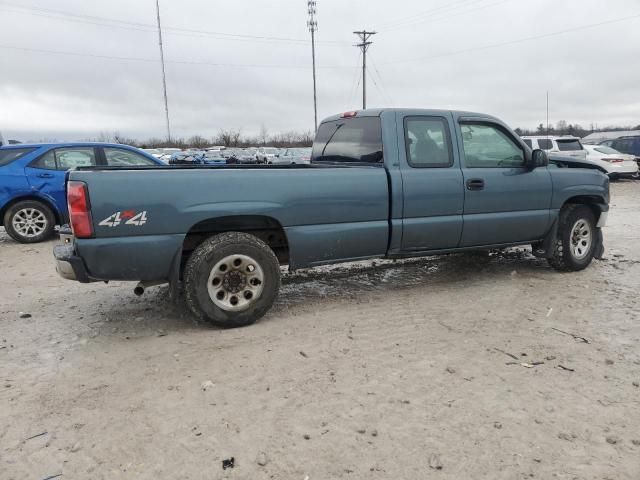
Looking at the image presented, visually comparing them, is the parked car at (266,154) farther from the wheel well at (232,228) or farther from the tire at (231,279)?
the tire at (231,279)

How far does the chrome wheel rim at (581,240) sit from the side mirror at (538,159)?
1068 millimetres

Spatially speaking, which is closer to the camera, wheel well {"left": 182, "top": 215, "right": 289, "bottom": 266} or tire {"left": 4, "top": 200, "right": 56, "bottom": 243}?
wheel well {"left": 182, "top": 215, "right": 289, "bottom": 266}

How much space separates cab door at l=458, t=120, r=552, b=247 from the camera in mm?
5324

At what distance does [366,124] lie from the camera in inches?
207

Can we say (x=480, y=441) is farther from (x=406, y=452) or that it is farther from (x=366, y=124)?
(x=366, y=124)

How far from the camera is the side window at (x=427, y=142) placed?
5066 mm

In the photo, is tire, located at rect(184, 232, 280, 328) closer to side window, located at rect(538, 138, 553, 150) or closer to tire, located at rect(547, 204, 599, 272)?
tire, located at rect(547, 204, 599, 272)

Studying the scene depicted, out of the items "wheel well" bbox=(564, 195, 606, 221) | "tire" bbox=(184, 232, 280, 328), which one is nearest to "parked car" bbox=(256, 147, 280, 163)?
"wheel well" bbox=(564, 195, 606, 221)

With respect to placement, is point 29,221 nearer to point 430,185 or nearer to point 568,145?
point 430,185

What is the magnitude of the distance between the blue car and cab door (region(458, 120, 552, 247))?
559cm

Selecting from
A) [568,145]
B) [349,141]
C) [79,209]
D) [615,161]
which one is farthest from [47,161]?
[615,161]

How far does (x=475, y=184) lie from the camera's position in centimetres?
528

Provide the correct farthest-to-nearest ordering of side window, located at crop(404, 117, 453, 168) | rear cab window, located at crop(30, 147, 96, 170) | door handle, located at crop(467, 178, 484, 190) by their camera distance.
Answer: rear cab window, located at crop(30, 147, 96, 170), door handle, located at crop(467, 178, 484, 190), side window, located at crop(404, 117, 453, 168)

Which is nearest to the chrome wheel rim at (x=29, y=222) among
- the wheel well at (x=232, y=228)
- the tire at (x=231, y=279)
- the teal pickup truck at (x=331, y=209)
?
the teal pickup truck at (x=331, y=209)
